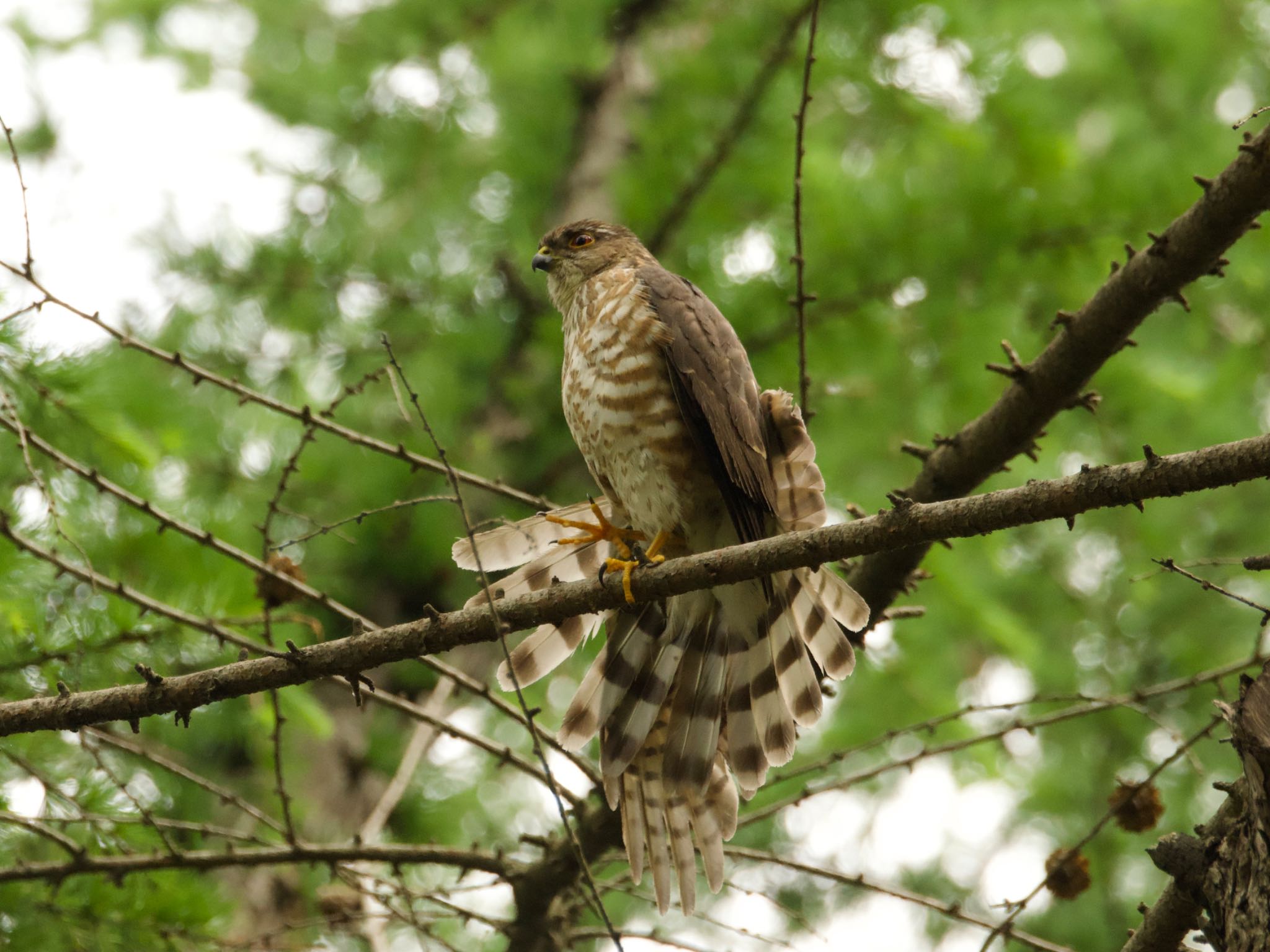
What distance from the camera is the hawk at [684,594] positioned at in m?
3.18

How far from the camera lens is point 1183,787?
227 inches

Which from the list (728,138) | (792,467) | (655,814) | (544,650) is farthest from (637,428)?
(728,138)

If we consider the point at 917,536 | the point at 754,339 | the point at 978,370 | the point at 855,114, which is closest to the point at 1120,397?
the point at 978,370

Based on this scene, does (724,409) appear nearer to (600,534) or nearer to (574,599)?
(600,534)

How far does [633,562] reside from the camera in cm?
274

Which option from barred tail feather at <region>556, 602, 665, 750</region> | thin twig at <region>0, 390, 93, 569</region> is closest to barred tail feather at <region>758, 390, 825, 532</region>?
barred tail feather at <region>556, 602, 665, 750</region>

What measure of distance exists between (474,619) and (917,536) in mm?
961

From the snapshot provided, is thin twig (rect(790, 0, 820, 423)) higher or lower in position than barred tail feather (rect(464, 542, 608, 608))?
higher

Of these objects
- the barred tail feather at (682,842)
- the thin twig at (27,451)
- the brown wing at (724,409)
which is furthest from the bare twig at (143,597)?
the brown wing at (724,409)

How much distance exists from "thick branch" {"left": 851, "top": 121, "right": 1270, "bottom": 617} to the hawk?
28 centimetres

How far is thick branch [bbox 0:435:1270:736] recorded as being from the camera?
2104 mm

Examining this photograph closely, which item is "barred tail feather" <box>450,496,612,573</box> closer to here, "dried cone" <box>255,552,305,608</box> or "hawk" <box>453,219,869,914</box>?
"hawk" <box>453,219,869,914</box>

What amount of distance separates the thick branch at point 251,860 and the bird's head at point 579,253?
7.10 ft

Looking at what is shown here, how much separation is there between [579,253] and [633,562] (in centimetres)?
207
